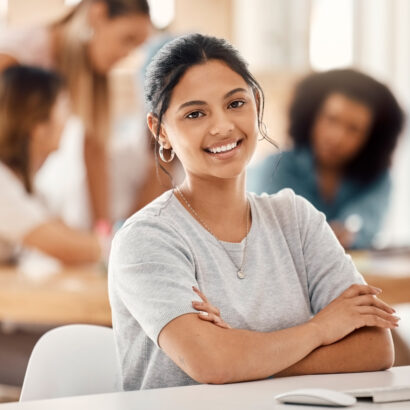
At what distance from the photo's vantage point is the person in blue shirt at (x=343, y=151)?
3.90m

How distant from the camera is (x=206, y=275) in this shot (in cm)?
144

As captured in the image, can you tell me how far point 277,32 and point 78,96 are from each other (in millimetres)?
1140

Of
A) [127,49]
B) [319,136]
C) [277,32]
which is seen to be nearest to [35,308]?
[127,49]

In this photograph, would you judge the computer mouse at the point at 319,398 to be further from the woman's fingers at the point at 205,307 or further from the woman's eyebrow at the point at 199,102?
the woman's eyebrow at the point at 199,102

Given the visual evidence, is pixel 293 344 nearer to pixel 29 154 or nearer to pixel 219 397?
pixel 219 397

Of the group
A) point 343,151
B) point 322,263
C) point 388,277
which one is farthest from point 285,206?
point 343,151

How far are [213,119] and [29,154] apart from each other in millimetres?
2382

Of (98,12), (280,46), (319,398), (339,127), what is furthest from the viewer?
(280,46)

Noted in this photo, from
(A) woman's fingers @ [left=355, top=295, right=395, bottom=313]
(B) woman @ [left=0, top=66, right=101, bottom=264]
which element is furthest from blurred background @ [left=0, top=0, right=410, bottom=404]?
(A) woman's fingers @ [left=355, top=295, right=395, bottom=313]

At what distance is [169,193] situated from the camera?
5.06ft

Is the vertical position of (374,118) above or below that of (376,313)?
above

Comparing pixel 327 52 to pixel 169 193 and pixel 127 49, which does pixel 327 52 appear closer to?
pixel 127 49

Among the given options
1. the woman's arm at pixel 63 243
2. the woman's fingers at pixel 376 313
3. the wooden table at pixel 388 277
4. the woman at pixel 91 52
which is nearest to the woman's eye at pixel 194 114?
the woman's fingers at pixel 376 313

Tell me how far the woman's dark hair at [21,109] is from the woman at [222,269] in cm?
218
